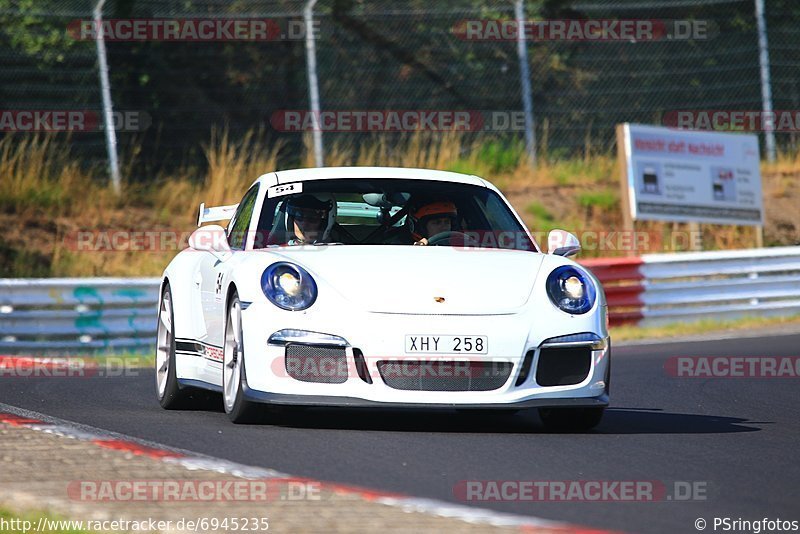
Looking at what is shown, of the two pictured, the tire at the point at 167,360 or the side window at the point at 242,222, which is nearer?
the side window at the point at 242,222

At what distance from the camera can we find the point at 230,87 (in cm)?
1966

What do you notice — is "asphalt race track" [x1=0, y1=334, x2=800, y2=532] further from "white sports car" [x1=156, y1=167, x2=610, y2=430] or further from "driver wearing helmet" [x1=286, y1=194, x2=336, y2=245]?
"driver wearing helmet" [x1=286, y1=194, x2=336, y2=245]

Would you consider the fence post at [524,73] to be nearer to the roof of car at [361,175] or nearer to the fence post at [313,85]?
the fence post at [313,85]

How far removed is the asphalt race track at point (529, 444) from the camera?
17.0 ft

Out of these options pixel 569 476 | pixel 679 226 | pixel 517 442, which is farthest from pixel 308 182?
pixel 679 226

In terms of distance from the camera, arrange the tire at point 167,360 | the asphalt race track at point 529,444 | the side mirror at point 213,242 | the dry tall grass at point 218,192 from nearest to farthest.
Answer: the asphalt race track at point 529,444 → the side mirror at point 213,242 → the tire at point 167,360 → the dry tall grass at point 218,192

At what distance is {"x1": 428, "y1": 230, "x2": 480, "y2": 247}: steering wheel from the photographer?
8008mm

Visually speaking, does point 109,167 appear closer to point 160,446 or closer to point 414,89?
point 414,89

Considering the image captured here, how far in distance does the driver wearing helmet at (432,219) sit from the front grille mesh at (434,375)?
1.42 meters

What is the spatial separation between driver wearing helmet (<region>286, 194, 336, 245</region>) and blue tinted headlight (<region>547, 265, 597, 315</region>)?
1.34 m

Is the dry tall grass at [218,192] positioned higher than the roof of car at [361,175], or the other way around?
the dry tall grass at [218,192]

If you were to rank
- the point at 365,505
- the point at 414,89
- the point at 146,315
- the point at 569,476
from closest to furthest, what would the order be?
the point at 365,505, the point at 569,476, the point at 146,315, the point at 414,89

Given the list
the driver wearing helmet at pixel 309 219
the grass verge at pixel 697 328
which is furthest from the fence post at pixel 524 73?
the driver wearing helmet at pixel 309 219

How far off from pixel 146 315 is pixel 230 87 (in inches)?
223
